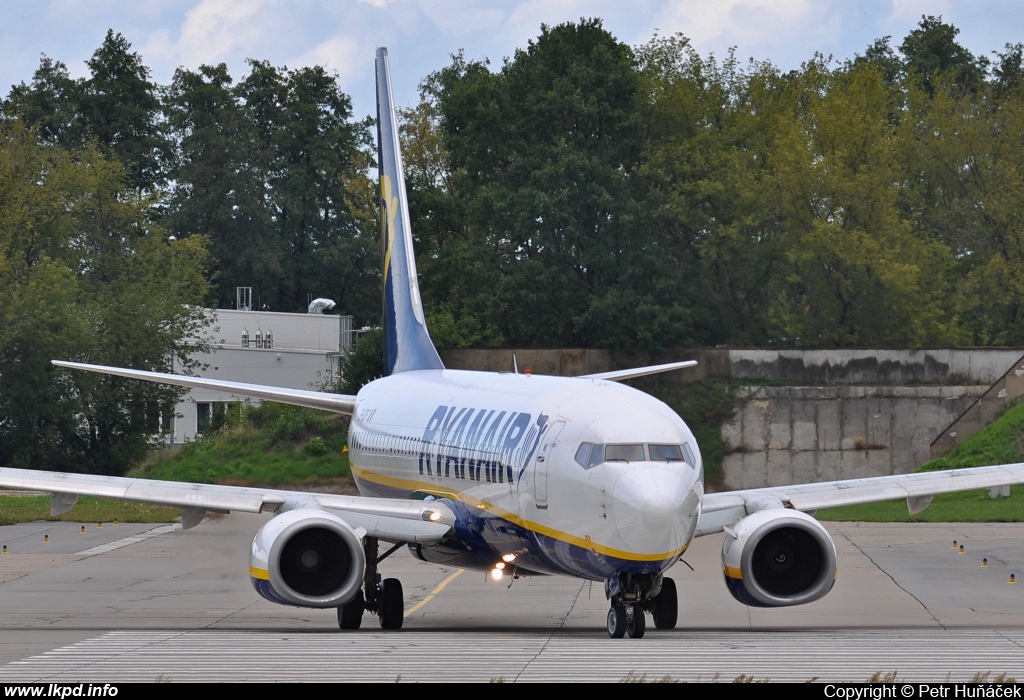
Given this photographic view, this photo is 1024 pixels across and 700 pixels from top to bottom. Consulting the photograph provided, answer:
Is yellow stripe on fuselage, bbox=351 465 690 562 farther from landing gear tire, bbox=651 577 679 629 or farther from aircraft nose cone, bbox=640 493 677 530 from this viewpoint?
landing gear tire, bbox=651 577 679 629

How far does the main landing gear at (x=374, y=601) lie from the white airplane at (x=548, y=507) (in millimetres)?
21

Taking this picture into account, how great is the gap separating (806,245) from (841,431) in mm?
7360

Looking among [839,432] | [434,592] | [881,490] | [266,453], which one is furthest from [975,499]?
[881,490]

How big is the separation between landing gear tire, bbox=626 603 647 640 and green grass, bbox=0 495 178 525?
2654 cm

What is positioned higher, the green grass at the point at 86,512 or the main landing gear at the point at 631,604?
the main landing gear at the point at 631,604

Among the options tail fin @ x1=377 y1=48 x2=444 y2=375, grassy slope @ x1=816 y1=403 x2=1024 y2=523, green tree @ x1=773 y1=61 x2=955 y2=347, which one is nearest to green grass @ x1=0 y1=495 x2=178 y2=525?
tail fin @ x1=377 y1=48 x2=444 y2=375

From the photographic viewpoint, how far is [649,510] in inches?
617

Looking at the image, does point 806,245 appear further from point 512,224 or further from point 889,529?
point 889,529

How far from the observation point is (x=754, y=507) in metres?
19.8

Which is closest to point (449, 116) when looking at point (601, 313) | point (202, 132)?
point (601, 313)

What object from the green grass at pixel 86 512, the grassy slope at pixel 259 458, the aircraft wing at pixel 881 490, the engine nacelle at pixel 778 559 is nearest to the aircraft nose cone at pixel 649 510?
the engine nacelle at pixel 778 559

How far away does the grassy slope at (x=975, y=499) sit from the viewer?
136ft

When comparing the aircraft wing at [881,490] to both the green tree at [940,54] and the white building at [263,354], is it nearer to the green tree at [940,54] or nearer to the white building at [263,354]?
the white building at [263,354]

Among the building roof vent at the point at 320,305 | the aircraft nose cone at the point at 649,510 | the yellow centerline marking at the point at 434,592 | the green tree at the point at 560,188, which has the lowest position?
the yellow centerline marking at the point at 434,592
